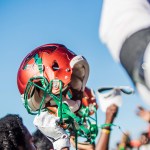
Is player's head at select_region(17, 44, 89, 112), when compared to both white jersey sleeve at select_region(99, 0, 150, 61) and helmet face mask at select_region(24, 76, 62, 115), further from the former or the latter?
white jersey sleeve at select_region(99, 0, 150, 61)

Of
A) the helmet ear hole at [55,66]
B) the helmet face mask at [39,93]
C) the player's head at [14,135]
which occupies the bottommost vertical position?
the player's head at [14,135]

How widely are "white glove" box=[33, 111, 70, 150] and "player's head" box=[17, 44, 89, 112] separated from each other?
112 mm

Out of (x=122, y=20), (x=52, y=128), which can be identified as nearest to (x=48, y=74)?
(x=52, y=128)

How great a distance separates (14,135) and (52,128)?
0.93 metres

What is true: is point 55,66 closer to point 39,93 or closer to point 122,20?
point 39,93

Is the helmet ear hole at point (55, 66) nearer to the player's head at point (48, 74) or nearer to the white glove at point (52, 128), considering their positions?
the player's head at point (48, 74)

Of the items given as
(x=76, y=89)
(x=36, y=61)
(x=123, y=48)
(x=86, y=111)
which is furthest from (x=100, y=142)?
(x=123, y=48)

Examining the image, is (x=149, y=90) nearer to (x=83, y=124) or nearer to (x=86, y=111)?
(x=83, y=124)

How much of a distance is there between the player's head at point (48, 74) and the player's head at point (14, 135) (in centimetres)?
54

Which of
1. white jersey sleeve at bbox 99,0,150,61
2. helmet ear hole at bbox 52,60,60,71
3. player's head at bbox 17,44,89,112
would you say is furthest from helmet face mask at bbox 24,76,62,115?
white jersey sleeve at bbox 99,0,150,61

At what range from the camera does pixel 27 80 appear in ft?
9.09

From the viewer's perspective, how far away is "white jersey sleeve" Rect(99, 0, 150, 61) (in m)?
0.55

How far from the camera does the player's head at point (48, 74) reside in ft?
8.83

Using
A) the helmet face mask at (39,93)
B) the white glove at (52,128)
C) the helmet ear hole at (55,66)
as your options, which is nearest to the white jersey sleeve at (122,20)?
the white glove at (52,128)
